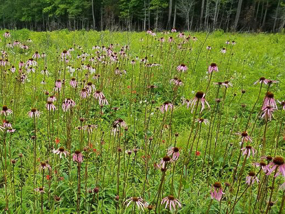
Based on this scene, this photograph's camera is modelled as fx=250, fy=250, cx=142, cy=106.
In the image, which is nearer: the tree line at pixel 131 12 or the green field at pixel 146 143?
the green field at pixel 146 143

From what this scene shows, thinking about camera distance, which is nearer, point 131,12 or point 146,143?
point 146,143

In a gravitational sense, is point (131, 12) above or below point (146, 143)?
above

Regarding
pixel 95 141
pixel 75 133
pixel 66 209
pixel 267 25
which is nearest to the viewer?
pixel 66 209

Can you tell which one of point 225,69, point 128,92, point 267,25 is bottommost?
point 128,92

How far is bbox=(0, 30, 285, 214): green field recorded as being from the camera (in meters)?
1.86

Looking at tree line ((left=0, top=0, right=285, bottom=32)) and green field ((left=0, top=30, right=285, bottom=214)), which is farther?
tree line ((left=0, top=0, right=285, bottom=32))

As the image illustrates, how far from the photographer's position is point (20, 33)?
10.4 metres

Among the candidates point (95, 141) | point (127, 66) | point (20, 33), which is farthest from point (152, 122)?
point (20, 33)

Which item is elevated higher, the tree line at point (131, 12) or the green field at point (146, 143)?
the tree line at point (131, 12)

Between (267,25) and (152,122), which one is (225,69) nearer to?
(152,122)

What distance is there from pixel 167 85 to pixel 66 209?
10.4 feet

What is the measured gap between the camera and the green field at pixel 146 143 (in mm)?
1864

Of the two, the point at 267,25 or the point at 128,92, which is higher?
the point at 267,25

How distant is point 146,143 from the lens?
2.39 metres
